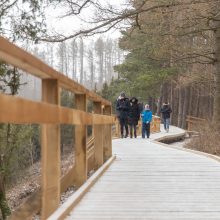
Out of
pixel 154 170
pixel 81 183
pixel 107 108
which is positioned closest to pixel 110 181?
pixel 81 183

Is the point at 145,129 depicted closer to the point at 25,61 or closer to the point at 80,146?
the point at 80,146

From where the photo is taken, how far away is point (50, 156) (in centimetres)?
491

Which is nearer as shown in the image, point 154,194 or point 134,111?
point 154,194

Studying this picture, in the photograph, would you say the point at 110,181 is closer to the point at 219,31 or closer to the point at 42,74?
Result: the point at 42,74

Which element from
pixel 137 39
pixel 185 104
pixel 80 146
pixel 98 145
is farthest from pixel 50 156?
pixel 185 104

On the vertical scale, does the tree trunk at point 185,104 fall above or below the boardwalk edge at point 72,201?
above

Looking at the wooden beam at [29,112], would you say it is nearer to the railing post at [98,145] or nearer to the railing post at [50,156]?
the railing post at [50,156]

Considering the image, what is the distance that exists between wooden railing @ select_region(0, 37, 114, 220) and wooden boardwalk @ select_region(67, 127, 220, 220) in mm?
390

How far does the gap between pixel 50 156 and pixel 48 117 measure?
916mm

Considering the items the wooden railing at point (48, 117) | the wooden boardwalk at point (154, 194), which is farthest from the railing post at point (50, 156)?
the wooden boardwalk at point (154, 194)

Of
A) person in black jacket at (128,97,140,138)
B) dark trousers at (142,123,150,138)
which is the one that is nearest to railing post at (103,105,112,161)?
person in black jacket at (128,97,140,138)

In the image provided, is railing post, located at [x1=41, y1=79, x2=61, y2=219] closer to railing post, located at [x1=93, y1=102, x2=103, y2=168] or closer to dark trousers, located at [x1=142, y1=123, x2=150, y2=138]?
railing post, located at [x1=93, y1=102, x2=103, y2=168]

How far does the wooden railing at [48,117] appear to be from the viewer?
10.9ft

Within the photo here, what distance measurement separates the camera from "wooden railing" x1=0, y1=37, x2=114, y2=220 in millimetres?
3312
